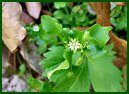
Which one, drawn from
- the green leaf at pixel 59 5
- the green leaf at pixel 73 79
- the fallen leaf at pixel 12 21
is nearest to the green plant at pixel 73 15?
the green leaf at pixel 59 5

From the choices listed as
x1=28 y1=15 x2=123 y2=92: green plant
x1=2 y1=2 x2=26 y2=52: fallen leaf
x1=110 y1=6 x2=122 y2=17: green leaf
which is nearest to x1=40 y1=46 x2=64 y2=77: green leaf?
x1=28 y1=15 x2=123 y2=92: green plant

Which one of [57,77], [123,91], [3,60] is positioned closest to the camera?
[57,77]

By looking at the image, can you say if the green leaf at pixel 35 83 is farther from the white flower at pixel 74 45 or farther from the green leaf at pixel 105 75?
the white flower at pixel 74 45

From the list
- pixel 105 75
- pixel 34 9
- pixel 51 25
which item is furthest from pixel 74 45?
pixel 34 9

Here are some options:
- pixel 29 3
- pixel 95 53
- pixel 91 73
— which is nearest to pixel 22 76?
pixel 29 3

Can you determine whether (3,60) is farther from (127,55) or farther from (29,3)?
(127,55)

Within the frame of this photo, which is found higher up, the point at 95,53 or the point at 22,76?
the point at 95,53
